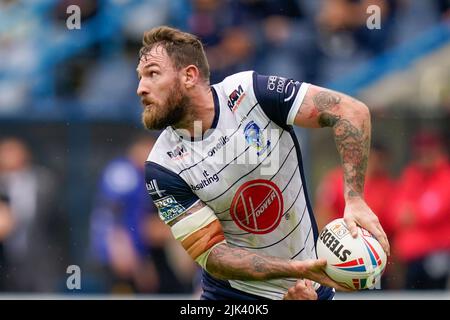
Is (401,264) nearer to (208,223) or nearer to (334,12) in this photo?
(334,12)

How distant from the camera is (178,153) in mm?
5875

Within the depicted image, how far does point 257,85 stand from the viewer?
5.79 meters

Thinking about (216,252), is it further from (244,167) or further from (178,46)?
(178,46)

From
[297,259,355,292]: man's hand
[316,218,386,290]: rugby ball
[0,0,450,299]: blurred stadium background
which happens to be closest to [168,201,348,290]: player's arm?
[297,259,355,292]: man's hand

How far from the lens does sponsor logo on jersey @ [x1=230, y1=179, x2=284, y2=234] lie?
590 cm

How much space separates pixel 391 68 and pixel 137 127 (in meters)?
3.03

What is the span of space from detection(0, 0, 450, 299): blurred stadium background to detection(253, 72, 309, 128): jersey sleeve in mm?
4006

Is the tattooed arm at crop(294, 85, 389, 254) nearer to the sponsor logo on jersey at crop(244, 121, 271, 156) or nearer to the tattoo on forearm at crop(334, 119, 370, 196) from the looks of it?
the tattoo on forearm at crop(334, 119, 370, 196)

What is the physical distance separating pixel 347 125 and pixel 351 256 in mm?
746

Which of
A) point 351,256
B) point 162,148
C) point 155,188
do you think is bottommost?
point 351,256

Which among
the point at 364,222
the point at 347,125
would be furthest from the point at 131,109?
the point at 364,222
